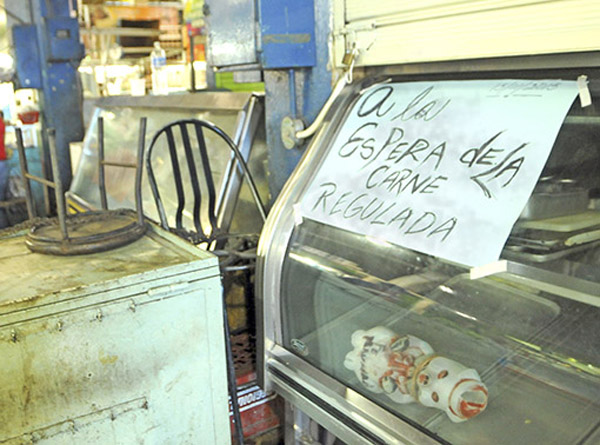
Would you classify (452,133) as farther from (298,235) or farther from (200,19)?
(200,19)

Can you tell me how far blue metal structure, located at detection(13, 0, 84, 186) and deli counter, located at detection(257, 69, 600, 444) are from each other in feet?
14.1

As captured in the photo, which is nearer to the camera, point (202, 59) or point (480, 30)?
point (480, 30)

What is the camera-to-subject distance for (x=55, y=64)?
511cm

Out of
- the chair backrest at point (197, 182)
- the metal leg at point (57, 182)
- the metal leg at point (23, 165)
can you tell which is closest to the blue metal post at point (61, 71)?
the chair backrest at point (197, 182)

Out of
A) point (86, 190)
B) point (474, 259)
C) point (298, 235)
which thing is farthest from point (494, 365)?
point (86, 190)

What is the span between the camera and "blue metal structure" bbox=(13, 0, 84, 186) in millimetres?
4996

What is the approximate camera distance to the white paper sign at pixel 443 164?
108 centimetres

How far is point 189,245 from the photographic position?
4.72 ft

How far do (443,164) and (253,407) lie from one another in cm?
103

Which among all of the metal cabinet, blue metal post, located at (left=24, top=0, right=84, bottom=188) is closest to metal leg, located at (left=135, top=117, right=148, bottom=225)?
the metal cabinet

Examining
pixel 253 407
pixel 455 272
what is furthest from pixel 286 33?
pixel 253 407

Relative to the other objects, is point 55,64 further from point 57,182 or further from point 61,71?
point 57,182

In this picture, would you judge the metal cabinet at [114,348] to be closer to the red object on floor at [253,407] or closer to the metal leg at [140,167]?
the metal leg at [140,167]

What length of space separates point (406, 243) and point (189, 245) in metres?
0.55
